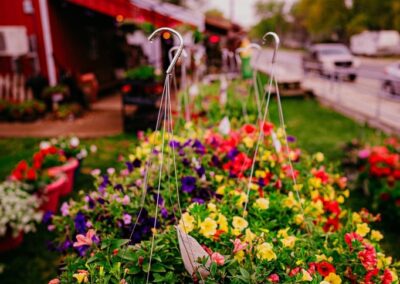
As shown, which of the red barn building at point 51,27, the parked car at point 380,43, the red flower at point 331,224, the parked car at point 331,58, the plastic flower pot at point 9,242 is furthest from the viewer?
the parked car at point 380,43

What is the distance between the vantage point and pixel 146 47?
1902 cm

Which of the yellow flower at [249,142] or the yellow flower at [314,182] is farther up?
the yellow flower at [249,142]

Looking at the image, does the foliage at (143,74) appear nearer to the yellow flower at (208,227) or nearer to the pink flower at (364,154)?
the pink flower at (364,154)

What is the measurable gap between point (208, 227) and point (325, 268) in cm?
49

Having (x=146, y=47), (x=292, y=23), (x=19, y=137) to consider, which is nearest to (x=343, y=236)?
(x=19, y=137)

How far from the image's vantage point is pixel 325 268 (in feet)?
5.10

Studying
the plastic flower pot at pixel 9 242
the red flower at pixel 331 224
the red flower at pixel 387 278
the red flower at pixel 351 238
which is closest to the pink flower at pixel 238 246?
the red flower at pixel 351 238

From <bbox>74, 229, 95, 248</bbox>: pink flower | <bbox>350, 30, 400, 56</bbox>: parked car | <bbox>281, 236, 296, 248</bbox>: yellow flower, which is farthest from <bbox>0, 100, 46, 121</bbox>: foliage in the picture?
<bbox>350, 30, 400, 56</bbox>: parked car

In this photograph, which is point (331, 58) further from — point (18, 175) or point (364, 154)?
point (18, 175)

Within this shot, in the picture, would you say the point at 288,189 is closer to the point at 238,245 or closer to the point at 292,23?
the point at 238,245

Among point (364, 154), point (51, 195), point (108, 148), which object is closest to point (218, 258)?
point (51, 195)

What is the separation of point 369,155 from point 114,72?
11387mm

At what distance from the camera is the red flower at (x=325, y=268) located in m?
1.54

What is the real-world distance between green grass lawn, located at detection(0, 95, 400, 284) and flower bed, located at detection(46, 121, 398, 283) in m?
1.45
